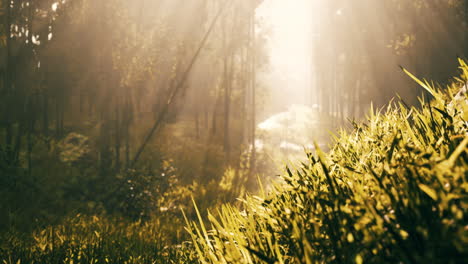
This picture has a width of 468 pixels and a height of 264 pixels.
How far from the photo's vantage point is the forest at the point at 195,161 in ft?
3.04

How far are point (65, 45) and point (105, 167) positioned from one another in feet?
24.9

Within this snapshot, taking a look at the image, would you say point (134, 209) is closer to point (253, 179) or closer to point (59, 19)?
point (253, 179)

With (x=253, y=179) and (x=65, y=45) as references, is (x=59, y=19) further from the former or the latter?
(x=253, y=179)

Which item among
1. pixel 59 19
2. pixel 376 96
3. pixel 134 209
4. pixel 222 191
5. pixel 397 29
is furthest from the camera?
pixel 376 96

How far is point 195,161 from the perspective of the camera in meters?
16.9

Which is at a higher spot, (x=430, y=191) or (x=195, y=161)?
(x=430, y=191)

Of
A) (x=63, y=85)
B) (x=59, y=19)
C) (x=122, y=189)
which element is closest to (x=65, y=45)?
(x=59, y=19)

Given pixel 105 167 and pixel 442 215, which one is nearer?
pixel 442 215

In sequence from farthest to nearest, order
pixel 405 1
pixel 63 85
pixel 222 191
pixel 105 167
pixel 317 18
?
pixel 317 18 → pixel 405 1 → pixel 63 85 → pixel 105 167 → pixel 222 191

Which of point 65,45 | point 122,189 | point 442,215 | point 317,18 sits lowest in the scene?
point 122,189

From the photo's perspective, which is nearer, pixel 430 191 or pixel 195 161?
A: pixel 430 191

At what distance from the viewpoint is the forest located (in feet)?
3.04

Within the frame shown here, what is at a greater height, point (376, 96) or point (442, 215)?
point (376, 96)

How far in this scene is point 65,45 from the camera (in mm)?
15555
